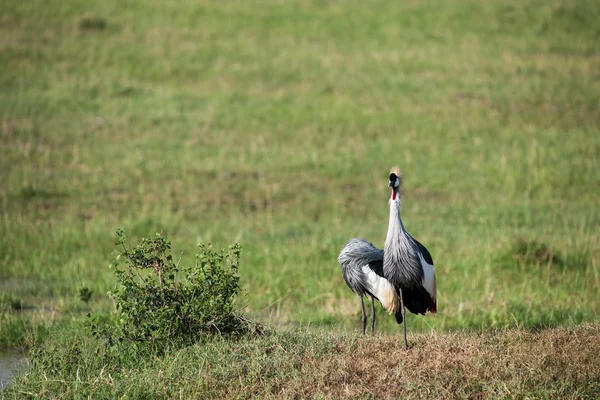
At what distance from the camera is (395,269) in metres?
6.47

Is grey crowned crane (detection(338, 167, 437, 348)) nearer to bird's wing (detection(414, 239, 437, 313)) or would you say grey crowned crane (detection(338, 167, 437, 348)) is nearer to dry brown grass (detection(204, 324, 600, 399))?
bird's wing (detection(414, 239, 437, 313))

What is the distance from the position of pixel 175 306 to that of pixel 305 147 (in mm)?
9543

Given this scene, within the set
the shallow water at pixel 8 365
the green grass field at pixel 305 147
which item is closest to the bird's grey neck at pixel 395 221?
the green grass field at pixel 305 147

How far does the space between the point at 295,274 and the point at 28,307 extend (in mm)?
3199

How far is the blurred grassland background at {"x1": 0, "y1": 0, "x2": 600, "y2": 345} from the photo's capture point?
10555 mm

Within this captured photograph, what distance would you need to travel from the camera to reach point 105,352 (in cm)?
715

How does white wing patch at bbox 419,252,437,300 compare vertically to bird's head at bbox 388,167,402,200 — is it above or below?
below

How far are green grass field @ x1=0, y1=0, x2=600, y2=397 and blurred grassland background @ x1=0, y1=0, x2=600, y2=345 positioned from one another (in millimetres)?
50

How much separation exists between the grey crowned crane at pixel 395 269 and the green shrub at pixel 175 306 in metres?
1.00

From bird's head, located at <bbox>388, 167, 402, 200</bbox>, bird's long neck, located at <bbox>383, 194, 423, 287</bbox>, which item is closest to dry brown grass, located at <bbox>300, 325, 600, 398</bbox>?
bird's long neck, located at <bbox>383, 194, 423, 287</bbox>

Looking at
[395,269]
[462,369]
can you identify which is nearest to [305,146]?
[395,269]

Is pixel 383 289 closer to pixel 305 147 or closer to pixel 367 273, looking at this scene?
pixel 367 273

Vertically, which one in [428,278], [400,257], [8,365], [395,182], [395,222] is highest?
[395,182]

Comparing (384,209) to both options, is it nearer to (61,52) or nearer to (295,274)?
(295,274)
